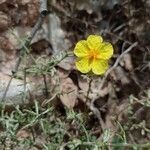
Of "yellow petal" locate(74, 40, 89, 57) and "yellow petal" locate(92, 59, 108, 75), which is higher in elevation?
"yellow petal" locate(74, 40, 89, 57)

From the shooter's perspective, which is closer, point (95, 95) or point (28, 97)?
point (28, 97)

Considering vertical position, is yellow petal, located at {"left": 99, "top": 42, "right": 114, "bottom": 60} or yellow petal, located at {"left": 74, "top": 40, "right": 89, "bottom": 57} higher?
yellow petal, located at {"left": 74, "top": 40, "right": 89, "bottom": 57}

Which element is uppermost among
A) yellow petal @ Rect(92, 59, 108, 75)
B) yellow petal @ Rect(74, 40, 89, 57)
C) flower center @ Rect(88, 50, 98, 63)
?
yellow petal @ Rect(74, 40, 89, 57)

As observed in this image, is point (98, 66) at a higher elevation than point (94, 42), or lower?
lower

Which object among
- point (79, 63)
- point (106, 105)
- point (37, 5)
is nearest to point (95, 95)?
point (106, 105)

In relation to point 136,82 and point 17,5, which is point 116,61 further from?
point 17,5

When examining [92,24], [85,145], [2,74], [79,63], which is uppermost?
[92,24]
